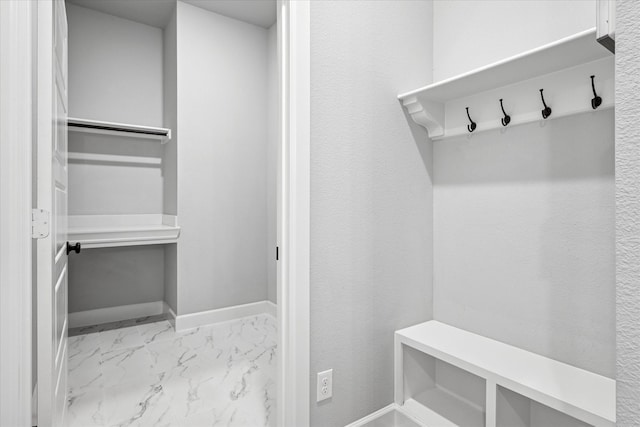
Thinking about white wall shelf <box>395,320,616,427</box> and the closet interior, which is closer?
white wall shelf <box>395,320,616,427</box>

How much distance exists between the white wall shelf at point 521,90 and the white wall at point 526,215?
6 cm

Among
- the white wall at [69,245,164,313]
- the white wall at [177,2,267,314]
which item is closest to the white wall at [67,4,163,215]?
the white wall at [69,245,164,313]

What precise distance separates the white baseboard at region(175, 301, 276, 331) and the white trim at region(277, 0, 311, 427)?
1.73 metres

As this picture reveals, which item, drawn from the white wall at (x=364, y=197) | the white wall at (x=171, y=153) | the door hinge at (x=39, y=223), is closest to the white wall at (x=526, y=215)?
the white wall at (x=364, y=197)

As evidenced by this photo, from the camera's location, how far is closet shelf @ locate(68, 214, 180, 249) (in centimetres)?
258

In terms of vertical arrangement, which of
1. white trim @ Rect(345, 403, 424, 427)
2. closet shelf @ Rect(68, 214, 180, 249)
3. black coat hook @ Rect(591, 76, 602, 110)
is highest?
black coat hook @ Rect(591, 76, 602, 110)

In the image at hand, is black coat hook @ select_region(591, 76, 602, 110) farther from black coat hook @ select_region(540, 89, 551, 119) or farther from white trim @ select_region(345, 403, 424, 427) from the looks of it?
white trim @ select_region(345, 403, 424, 427)

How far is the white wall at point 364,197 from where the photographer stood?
1.45 m

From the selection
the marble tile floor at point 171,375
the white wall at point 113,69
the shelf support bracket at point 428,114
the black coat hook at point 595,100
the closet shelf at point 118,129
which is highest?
the white wall at point 113,69

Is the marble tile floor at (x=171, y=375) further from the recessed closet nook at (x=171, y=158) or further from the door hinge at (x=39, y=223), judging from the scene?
the door hinge at (x=39, y=223)

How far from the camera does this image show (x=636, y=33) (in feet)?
2.16

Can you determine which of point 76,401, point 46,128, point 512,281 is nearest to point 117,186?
point 76,401

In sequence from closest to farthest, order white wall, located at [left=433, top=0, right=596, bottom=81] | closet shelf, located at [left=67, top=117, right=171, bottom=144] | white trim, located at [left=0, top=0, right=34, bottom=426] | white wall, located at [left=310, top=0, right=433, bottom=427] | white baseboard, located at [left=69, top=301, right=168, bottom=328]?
white trim, located at [left=0, top=0, right=34, bottom=426], white wall, located at [left=433, top=0, right=596, bottom=81], white wall, located at [left=310, top=0, right=433, bottom=427], closet shelf, located at [left=67, top=117, right=171, bottom=144], white baseboard, located at [left=69, top=301, right=168, bottom=328]

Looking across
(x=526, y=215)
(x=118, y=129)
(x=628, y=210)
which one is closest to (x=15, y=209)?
(x=628, y=210)
